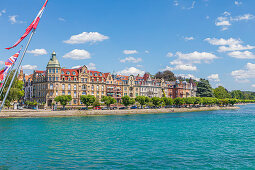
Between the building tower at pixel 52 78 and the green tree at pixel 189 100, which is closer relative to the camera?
the building tower at pixel 52 78

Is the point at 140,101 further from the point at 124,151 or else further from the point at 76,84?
the point at 124,151

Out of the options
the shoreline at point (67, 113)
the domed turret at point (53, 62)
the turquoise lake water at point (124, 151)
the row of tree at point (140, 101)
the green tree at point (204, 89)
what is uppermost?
the domed turret at point (53, 62)

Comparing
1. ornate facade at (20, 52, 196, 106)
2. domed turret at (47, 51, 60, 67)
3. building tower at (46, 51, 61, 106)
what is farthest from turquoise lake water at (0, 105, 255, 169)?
domed turret at (47, 51, 60, 67)

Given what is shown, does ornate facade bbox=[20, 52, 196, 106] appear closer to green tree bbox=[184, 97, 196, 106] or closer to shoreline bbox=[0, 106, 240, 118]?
shoreline bbox=[0, 106, 240, 118]

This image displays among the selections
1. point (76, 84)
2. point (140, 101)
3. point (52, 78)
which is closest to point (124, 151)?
point (140, 101)

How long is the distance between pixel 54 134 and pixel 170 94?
420ft

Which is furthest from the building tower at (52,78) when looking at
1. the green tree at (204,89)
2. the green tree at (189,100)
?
the green tree at (204,89)

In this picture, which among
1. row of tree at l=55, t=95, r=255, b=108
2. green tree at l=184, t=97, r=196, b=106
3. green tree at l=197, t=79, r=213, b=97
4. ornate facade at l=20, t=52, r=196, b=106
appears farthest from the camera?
green tree at l=197, t=79, r=213, b=97

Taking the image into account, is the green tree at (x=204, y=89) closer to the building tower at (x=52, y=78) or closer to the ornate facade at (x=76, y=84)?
the ornate facade at (x=76, y=84)

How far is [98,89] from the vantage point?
127 meters

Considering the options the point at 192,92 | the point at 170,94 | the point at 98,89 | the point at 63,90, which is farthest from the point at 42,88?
the point at 192,92

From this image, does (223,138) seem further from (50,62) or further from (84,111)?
(50,62)

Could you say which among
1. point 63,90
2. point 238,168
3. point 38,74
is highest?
point 38,74

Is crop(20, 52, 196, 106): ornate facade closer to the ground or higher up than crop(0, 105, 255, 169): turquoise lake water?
higher up
